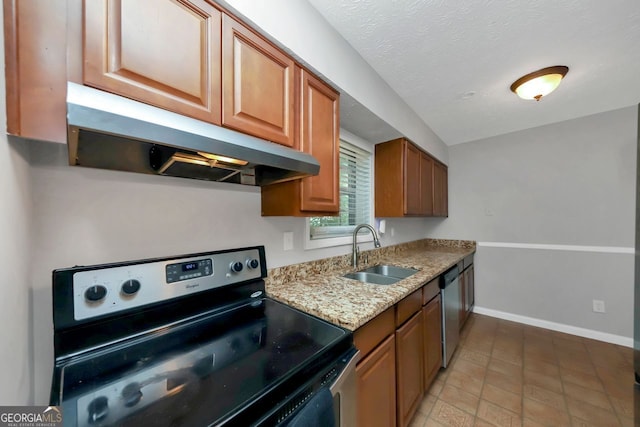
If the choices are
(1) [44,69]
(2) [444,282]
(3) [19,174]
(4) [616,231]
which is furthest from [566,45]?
(3) [19,174]

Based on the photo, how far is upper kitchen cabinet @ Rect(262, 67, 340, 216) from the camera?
3.87 feet

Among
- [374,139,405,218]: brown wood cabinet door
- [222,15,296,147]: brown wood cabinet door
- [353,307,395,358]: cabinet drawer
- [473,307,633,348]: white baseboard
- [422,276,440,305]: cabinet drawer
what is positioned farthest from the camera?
[473,307,633,348]: white baseboard

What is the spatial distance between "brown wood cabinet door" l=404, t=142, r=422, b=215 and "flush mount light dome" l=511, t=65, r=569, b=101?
89cm

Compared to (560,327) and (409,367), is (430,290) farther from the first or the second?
(560,327)

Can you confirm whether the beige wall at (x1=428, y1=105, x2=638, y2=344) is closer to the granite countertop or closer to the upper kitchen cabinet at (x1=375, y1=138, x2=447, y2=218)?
the upper kitchen cabinet at (x1=375, y1=138, x2=447, y2=218)

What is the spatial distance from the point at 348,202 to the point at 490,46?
4.63ft

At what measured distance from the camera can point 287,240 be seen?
4.85 ft

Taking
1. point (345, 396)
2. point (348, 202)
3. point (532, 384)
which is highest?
point (348, 202)

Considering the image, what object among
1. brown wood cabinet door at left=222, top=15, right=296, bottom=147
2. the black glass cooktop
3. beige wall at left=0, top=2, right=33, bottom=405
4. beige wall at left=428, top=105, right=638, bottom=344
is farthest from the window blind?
beige wall at left=428, top=105, right=638, bottom=344

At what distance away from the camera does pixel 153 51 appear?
692mm

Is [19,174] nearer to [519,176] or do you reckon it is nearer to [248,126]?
[248,126]

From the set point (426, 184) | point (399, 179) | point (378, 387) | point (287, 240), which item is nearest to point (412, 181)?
point (399, 179)

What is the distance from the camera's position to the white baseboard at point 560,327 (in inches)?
93.2

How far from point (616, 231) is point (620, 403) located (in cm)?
168
